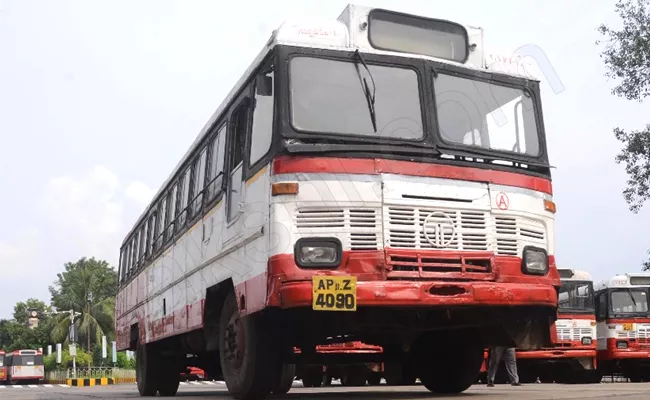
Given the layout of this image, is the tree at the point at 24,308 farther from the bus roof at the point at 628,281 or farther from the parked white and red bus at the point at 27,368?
the bus roof at the point at 628,281

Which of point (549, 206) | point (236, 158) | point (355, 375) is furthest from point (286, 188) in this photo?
point (355, 375)

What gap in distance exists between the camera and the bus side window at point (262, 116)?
303 inches

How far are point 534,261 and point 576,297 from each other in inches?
550

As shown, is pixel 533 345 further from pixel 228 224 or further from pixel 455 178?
pixel 228 224

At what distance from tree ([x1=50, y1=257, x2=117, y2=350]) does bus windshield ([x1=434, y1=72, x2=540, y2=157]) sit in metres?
63.7

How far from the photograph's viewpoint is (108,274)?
86.2m

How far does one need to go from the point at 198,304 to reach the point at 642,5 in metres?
20.2

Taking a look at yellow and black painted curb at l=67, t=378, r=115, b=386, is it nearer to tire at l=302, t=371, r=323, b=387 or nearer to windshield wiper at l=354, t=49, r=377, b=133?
tire at l=302, t=371, r=323, b=387

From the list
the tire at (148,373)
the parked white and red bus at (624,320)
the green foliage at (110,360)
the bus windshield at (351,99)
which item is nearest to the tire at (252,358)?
the bus windshield at (351,99)

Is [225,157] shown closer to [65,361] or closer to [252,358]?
[252,358]

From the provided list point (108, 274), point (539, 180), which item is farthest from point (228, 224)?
point (108, 274)

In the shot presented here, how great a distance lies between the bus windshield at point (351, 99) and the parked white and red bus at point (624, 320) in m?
15.8

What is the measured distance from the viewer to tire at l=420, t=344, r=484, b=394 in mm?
9727

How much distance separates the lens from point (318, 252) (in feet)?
23.9
